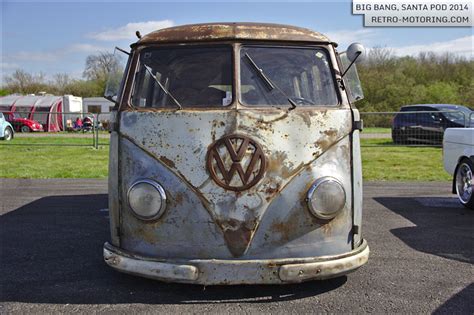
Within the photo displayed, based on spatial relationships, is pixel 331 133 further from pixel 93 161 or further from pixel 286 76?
pixel 93 161

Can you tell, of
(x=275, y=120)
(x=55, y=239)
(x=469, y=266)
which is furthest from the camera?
(x=55, y=239)

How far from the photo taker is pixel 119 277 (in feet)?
13.0

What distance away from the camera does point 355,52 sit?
152 inches

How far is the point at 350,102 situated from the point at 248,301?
1.81m

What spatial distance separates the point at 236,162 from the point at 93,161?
423 inches

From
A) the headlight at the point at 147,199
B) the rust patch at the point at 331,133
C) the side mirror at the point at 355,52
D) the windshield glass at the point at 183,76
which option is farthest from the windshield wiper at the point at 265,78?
the headlight at the point at 147,199

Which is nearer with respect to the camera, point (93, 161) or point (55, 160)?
point (93, 161)

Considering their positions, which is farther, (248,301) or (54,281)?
(54,281)

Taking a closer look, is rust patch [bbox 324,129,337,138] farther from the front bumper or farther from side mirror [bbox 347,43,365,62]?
the front bumper

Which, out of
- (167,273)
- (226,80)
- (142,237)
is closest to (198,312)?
(167,273)

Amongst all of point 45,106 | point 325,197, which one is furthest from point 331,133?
point 45,106

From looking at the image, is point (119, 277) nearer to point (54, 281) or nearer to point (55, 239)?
point (54, 281)

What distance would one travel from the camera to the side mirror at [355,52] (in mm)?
3850

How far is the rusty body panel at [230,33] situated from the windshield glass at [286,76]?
92 mm
